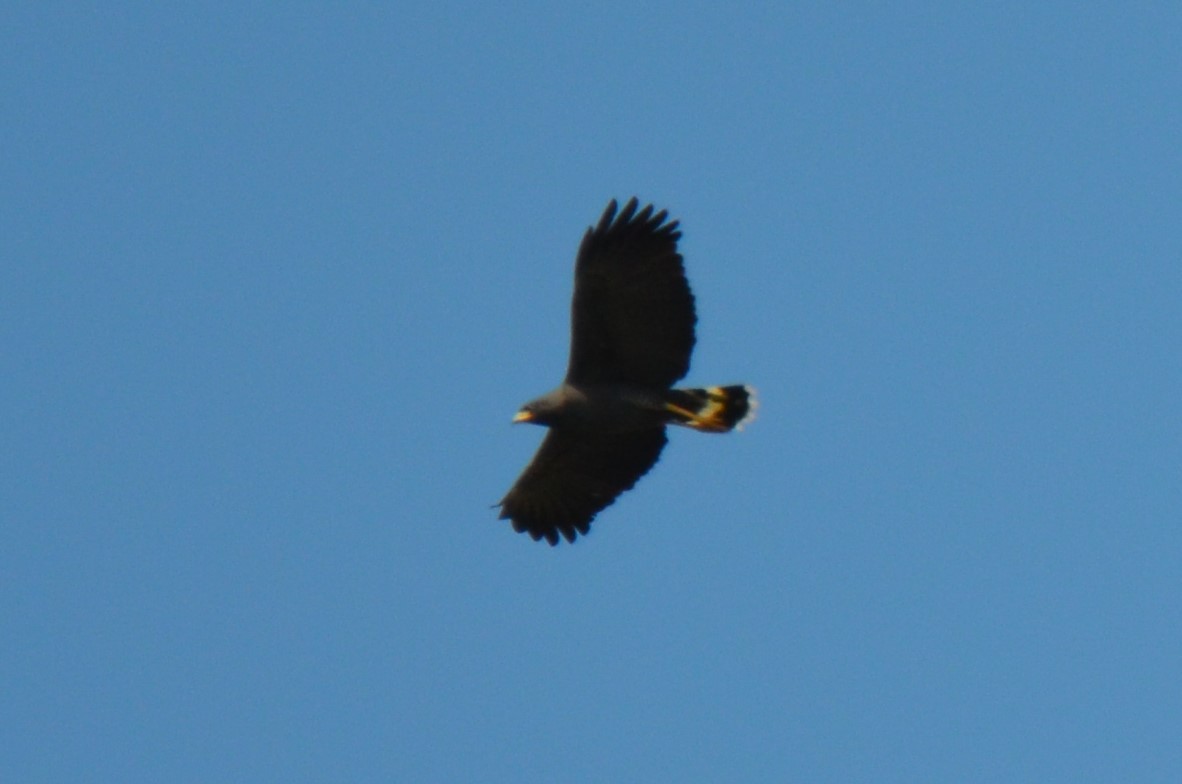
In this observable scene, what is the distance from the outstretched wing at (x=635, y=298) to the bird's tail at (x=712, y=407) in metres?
0.18

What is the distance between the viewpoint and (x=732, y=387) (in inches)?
675

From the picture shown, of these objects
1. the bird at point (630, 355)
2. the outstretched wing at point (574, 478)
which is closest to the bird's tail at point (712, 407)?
the bird at point (630, 355)

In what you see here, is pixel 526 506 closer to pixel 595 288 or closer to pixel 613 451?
pixel 613 451

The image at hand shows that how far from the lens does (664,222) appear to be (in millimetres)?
16562

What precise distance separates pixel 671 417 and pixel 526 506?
180cm

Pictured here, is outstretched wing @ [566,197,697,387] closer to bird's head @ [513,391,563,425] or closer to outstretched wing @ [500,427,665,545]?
bird's head @ [513,391,563,425]

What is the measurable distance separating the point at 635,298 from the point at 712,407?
1.06 m

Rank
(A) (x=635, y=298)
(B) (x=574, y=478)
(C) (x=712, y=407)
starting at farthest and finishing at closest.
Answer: (B) (x=574, y=478), (C) (x=712, y=407), (A) (x=635, y=298)

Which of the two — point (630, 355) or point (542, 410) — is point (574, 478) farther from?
point (630, 355)

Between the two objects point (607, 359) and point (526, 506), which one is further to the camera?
point (526, 506)

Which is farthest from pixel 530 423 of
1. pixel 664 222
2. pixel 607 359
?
pixel 664 222

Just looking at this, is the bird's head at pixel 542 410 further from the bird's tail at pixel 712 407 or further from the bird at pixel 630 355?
the bird's tail at pixel 712 407

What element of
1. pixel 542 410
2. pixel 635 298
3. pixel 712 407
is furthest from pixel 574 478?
pixel 635 298

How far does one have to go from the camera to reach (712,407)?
1705cm
